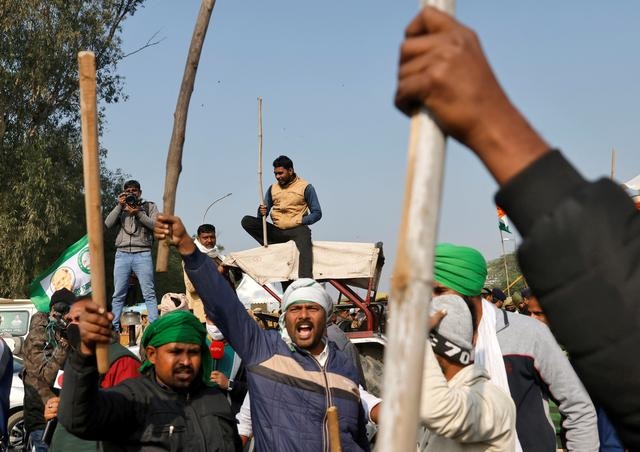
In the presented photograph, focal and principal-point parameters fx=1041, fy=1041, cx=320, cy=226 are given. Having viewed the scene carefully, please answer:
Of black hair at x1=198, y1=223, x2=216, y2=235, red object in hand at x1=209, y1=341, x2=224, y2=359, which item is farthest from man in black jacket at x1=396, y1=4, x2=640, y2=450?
black hair at x1=198, y1=223, x2=216, y2=235

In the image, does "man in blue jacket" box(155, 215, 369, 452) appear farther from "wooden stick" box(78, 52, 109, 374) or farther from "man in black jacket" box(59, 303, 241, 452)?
"wooden stick" box(78, 52, 109, 374)

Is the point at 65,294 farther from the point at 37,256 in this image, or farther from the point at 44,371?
the point at 37,256

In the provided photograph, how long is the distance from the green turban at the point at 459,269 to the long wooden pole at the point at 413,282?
9.01 ft

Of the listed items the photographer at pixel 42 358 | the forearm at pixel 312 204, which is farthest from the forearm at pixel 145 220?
the photographer at pixel 42 358

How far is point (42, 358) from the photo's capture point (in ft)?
24.9

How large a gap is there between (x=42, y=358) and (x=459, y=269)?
4.42 meters

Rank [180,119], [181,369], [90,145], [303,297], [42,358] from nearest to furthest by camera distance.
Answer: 1. [90,145]
2. [181,369]
3. [303,297]
4. [42,358]
5. [180,119]

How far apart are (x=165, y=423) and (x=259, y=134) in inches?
263

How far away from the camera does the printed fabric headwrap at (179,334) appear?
170 inches

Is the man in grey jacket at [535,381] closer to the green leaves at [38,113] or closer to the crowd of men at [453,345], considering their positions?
the crowd of men at [453,345]

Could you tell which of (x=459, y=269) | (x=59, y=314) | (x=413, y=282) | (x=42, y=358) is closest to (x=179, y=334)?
(x=459, y=269)

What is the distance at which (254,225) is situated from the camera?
11508mm

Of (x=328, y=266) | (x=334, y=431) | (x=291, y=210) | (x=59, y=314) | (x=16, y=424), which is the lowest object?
(x=16, y=424)

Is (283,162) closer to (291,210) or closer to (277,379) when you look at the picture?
(291,210)
